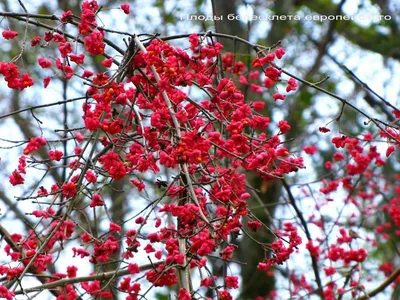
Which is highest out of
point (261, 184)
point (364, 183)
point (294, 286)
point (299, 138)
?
point (299, 138)

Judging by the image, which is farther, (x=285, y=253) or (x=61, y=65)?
(x=61, y=65)

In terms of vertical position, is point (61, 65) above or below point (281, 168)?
above

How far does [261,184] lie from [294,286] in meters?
1.36

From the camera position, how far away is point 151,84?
283 centimetres

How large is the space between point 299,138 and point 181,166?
5086 millimetres

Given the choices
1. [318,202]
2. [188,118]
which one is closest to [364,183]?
[318,202]

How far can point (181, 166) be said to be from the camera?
261 cm

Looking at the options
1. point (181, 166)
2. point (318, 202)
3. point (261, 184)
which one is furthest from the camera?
point (261, 184)

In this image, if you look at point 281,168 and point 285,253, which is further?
point 281,168

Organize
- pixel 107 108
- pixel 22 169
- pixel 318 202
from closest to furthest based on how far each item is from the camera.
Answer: pixel 107 108, pixel 22 169, pixel 318 202

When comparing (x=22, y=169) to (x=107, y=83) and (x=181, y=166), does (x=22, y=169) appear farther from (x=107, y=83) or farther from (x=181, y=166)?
(x=181, y=166)

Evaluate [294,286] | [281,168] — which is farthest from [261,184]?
[281,168]

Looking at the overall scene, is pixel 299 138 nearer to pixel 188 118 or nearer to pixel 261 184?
pixel 261 184

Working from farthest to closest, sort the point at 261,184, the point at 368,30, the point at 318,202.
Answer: the point at 368,30, the point at 261,184, the point at 318,202
